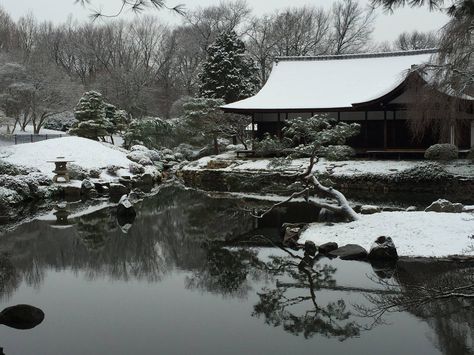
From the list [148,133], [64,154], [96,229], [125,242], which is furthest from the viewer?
[148,133]

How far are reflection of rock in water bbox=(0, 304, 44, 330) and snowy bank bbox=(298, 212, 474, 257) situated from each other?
5.36 metres

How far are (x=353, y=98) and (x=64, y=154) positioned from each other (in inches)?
545

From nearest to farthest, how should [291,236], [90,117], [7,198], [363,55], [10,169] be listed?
1. [291,236]
2. [7,198]
3. [10,169]
4. [363,55]
5. [90,117]

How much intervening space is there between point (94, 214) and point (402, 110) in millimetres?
14578

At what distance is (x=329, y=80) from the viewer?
25.6 metres

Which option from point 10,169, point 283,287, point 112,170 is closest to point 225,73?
point 112,170

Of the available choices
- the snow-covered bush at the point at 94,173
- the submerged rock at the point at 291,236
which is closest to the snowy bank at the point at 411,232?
the submerged rock at the point at 291,236

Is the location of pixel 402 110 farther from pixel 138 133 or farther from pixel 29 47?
pixel 29 47

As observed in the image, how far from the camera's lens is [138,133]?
2798 centimetres

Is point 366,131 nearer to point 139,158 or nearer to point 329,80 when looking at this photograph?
point 329,80

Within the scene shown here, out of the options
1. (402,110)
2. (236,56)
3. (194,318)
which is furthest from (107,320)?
(236,56)

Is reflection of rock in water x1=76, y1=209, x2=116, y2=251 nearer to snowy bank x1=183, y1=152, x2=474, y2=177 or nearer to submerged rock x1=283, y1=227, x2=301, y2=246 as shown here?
submerged rock x1=283, y1=227, x2=301, y2=246

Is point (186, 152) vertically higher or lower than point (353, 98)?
lower

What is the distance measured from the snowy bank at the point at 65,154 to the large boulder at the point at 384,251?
14245mm
